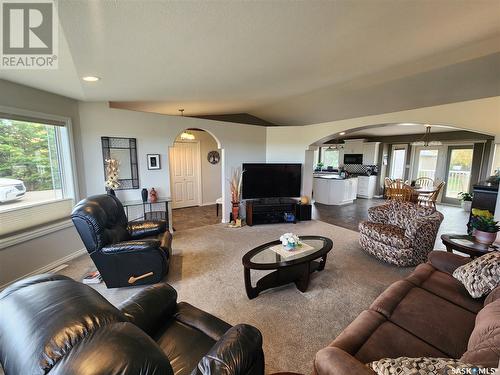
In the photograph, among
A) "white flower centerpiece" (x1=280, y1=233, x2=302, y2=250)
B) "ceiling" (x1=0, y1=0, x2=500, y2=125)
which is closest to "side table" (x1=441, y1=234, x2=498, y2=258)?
"white flower centerpiece" (x1=280, y1=233, x2=302, y2=250)

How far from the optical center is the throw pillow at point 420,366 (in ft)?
2.71

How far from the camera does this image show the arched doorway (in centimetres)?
640

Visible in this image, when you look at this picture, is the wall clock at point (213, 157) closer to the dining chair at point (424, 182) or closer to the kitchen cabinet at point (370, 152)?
the kitchen cabinet at point (370, 152)

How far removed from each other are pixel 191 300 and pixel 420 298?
2104 millimetres

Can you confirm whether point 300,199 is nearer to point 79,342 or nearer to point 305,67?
point 305,67

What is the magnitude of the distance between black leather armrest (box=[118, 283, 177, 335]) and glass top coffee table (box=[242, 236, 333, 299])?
3.23 ft

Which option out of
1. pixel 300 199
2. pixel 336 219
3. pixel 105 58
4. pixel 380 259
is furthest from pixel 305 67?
pixel 336 219

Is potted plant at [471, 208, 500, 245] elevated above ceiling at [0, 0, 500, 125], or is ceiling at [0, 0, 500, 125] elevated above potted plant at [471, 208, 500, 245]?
ceiling at [0, 0, 500, 125]

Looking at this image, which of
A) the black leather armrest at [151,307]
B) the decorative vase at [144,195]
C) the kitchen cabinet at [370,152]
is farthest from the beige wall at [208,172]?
the kitchen cabinet at [370,152]

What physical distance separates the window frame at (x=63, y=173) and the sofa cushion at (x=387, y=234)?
454cm

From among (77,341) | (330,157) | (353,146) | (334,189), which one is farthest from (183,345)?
(330,157)

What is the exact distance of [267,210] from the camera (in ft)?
16.8

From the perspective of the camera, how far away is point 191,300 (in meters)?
2.42

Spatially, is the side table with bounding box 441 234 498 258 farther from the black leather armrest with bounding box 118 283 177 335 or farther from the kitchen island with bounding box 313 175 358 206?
the kitchen island with bounding box 313 175 358 206
